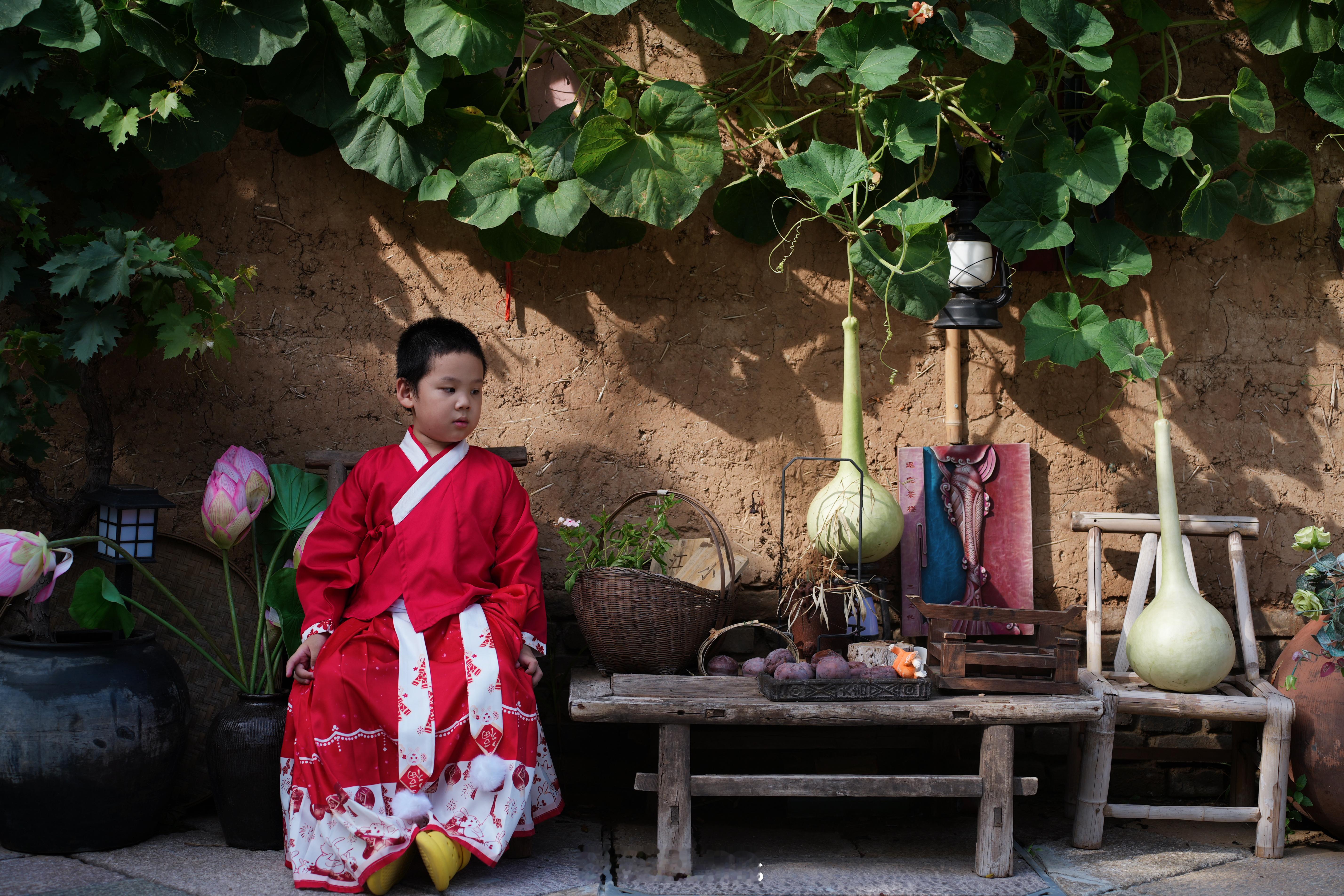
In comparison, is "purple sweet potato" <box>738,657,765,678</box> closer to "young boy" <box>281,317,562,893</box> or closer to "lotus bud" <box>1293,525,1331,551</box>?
"young boy" <box>281,317,562,893</box>

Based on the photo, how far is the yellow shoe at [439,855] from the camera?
2684 millimetres

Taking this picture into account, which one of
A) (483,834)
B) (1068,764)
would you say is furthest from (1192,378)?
(483,834)

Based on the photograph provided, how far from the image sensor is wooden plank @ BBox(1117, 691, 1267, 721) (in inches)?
126

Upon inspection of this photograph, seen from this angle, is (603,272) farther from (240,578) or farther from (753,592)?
(240,578)

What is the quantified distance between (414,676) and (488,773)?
0.32 metres

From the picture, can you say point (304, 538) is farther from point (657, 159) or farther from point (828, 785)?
point (828, 785)

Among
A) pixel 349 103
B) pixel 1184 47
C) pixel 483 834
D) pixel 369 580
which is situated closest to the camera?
pixel 483 834

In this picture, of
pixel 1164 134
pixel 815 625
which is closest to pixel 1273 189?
pixel 1164 134

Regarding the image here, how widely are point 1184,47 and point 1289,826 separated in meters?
2.62

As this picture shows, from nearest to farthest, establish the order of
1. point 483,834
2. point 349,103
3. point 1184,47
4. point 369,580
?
point 483,834 < point 369,580 < point 349,103 < point 1184,47

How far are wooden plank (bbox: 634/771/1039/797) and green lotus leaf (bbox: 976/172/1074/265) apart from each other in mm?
1628

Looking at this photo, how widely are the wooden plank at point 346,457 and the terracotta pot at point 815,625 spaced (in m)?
1.01

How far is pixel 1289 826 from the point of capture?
3.44m

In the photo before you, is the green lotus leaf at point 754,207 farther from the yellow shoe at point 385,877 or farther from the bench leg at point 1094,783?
the yellow shoe at point 385,877
